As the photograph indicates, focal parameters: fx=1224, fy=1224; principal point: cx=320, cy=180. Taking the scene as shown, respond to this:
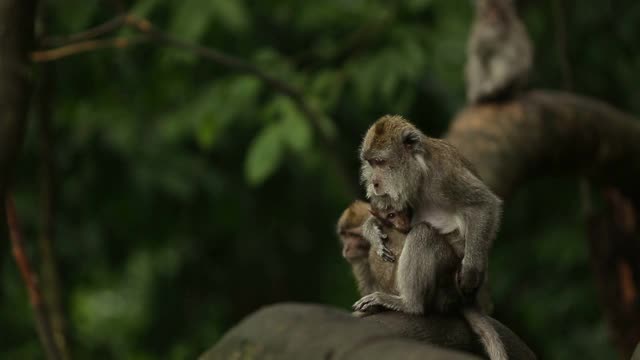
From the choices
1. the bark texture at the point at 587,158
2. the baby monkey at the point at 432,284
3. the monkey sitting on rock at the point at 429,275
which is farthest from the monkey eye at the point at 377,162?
the bark texture at the point at 587,158

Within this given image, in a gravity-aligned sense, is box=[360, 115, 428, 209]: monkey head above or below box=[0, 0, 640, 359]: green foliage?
above

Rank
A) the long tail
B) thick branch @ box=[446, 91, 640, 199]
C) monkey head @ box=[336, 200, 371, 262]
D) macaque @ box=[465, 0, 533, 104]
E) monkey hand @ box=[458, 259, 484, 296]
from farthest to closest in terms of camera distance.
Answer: macaque @ box=[465, 0, 533, 104] < thick branch @ box=[446, 91, 640, 199] < monkey head @ box=[336, 200, 371, 262] < monkey hand @ box=[458, 259, 484, 296] < the long tail

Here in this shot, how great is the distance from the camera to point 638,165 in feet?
27.5

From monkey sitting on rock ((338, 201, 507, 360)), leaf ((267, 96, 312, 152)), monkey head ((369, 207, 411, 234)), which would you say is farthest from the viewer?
leaf ((267, 96, 312, 152))

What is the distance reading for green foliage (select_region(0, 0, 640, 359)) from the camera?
31.6 feet

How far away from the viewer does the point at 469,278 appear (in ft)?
15.9

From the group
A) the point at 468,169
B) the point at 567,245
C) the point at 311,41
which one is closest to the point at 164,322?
the point at 311,41

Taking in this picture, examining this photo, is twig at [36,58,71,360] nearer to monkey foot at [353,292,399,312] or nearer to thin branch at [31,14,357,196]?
thin branch at [31,14,357,196]

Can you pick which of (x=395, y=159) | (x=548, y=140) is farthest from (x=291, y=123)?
(x=395, y=159)

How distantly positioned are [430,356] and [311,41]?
327 inches

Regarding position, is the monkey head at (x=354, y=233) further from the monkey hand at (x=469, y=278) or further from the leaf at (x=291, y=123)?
the leaf at (x=291, y=123)

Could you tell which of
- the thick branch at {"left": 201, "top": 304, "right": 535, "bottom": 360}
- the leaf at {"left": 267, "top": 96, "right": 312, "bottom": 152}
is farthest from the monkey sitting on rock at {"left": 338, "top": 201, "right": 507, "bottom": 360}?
the leaf at {"left": 267, "top": 96, "right": 312, "bottom": 152}

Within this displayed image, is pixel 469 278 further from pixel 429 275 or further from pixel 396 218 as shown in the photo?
pixel 396 218

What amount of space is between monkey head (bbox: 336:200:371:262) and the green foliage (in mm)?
2728
